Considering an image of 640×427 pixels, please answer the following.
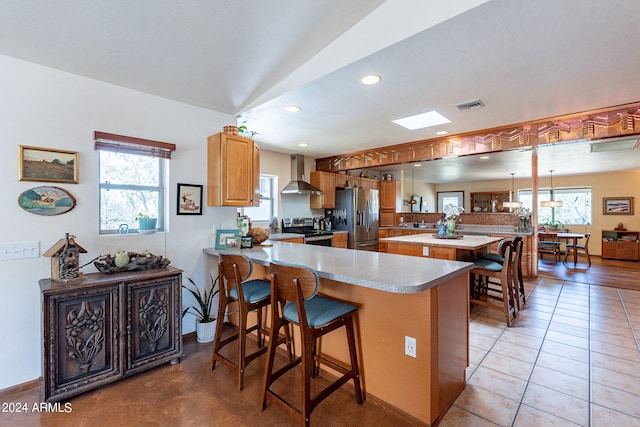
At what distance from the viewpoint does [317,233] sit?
546cm

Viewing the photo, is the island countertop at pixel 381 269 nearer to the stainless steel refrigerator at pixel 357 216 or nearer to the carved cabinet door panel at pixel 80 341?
the carved cabinet door panel at pixel 80 341

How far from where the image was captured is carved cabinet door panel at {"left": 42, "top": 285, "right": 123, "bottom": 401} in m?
1.84

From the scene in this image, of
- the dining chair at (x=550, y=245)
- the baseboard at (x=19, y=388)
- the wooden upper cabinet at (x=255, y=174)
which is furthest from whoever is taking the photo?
the dining chair at (x=550, y=245)

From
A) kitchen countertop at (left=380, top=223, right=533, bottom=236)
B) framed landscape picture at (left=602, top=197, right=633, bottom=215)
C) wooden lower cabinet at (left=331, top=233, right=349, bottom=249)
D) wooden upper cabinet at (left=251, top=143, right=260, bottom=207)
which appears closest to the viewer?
wooden upper cabinet at (left=251, top=143, right=260, bottom=207)

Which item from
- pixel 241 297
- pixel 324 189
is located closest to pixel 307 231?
pixel 324 189

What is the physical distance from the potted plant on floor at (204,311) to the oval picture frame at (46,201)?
1216 mm

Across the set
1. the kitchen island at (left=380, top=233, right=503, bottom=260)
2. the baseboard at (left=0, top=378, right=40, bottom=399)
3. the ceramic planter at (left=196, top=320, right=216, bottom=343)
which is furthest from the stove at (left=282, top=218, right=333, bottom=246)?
the baseboard at (left=0, top=378, right=40, bottom=399)

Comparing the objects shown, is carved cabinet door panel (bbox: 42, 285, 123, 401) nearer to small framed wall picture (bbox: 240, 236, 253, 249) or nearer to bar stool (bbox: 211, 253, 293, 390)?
bar stool (bbox: 211, 253, 293, 390)

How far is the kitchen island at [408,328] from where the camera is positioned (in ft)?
5.26

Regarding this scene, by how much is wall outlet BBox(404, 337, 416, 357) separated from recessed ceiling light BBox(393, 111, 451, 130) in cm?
269

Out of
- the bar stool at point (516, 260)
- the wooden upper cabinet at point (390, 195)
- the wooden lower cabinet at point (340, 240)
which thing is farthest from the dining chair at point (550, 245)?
the wooden lower cabinet at point (340, 240)

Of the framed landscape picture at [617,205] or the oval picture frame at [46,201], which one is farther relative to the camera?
the framed landscape picture at [617,205]

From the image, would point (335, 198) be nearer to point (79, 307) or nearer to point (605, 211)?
point (79, 307)

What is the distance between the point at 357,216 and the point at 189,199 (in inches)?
149
